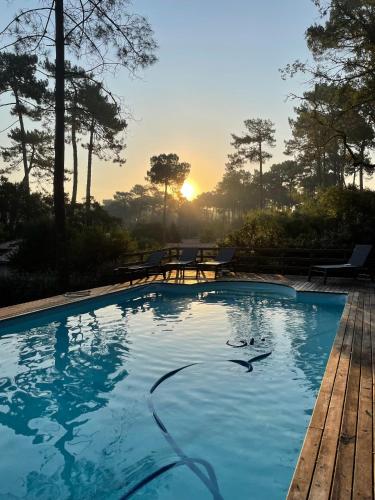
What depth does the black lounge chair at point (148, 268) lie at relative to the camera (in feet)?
36.7

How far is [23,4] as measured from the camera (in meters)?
10.5

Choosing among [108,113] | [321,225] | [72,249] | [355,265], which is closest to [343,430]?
[355,265]

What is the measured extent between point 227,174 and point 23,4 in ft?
180

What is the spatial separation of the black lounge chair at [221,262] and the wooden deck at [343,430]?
6278 mm

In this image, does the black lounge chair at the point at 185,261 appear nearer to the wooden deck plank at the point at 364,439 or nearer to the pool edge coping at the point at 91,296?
the pool edge coping at the point at 91,296

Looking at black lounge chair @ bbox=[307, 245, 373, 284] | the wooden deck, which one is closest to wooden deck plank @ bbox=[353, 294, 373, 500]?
the wooden deck

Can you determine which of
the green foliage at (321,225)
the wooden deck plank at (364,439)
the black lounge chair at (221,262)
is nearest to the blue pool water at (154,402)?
the wooden deck plank at (364,439)

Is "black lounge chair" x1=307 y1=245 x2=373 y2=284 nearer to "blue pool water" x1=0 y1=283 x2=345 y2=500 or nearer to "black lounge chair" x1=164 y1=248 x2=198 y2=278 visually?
"blue pool water" x1=0 y1=283 x2=345 y2=500

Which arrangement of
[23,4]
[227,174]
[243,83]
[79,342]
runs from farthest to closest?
[227,174], [243,83], [23,4], [79,342]

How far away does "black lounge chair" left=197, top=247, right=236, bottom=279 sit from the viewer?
12.0 m

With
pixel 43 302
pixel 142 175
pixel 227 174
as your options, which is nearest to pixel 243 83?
pixel 43 302

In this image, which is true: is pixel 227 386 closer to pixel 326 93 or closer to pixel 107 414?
pixel 107 414

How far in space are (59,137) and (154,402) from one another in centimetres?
850

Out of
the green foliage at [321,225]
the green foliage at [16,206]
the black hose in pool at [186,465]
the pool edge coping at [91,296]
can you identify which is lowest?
the black hose in pool at [186,465]
